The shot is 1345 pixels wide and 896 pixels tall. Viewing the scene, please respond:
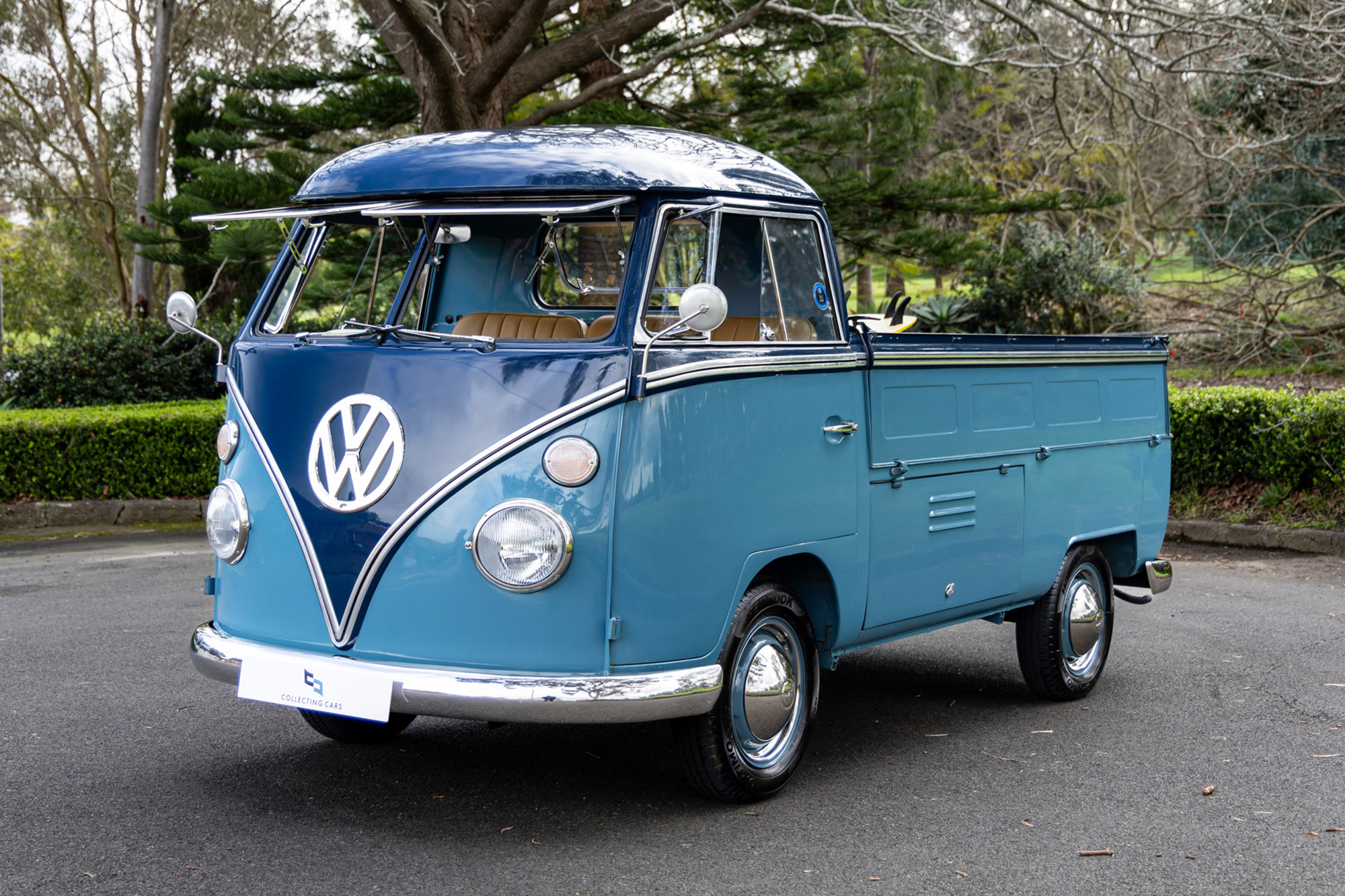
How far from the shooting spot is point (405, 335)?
15.1 ft

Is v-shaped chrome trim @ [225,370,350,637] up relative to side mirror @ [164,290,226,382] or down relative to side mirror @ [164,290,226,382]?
down

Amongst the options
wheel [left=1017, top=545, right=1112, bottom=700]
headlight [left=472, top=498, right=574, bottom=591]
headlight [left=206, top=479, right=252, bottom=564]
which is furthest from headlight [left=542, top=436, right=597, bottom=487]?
wheel [left=1017, top=545, right=1112, bottom=700]

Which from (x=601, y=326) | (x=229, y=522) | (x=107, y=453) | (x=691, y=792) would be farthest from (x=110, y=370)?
(x=691, y=792)

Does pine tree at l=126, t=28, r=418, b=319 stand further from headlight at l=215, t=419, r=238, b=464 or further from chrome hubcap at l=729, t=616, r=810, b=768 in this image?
chrome hubcap at l=729, t=616, r=810, b=768

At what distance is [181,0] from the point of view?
2455cm

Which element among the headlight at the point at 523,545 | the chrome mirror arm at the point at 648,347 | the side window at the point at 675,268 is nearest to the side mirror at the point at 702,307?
the chrome mirror arm at the point at 648,347

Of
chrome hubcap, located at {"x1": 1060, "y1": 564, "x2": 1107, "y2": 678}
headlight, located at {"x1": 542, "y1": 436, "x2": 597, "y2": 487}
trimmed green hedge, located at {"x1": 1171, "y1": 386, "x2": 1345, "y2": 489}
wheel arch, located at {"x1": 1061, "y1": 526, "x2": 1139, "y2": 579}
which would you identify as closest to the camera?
headlight, located at {"x1": 542, "y1": 436, "x2": 597, "y2": 487}

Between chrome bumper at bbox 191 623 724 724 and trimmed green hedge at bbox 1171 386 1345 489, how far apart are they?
8717mm

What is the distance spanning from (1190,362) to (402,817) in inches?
617

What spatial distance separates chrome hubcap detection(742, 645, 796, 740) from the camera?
4.74 m

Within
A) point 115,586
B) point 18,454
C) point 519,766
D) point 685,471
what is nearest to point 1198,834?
point 685,471

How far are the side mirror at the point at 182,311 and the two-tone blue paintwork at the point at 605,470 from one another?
219 mm

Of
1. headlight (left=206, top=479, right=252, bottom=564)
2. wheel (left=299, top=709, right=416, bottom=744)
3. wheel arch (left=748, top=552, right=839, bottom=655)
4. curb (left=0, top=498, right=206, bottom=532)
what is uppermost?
headlight (left=206, top=479, right=252, bottom=564)

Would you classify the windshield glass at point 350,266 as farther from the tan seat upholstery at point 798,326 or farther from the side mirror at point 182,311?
the tan seat upholstery at point 798,326
